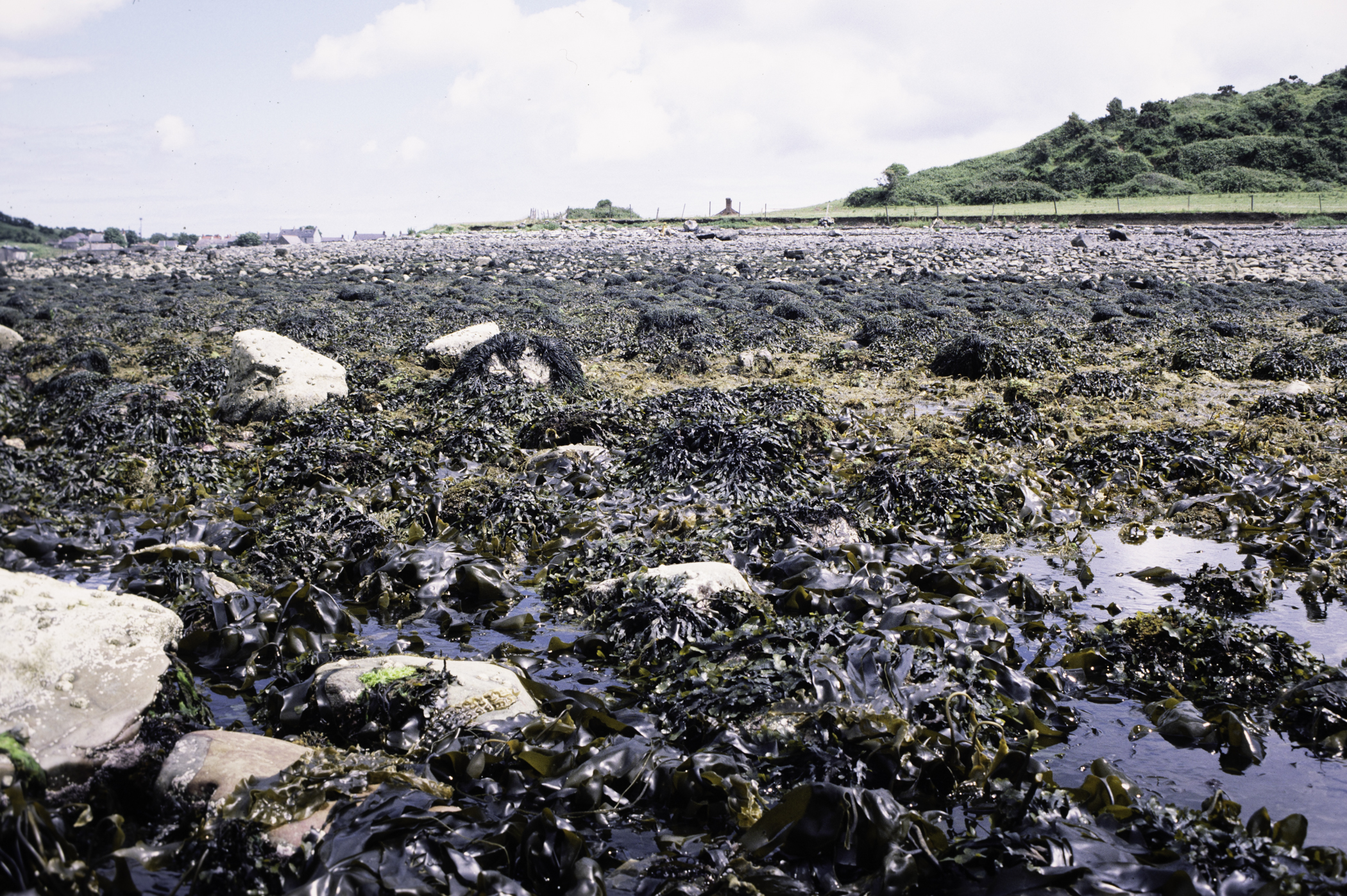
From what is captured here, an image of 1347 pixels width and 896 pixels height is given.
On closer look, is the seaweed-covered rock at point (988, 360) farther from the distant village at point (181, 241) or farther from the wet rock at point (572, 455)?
the distant village at point (181, 241)

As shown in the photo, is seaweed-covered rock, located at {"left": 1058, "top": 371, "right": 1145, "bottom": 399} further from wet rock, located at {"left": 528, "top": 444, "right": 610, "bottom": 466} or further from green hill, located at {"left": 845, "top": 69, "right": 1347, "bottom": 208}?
green hill, located at {"left": 845, "top": 69, "right": 1347, "bottom": 208}

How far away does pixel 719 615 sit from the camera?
391 centimetres

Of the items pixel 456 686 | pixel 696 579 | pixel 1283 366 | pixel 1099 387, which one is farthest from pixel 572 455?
pixel 1283 366

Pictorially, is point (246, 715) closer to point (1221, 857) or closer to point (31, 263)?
point (1221, 857)

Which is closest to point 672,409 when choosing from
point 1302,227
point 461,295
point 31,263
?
point 461,295

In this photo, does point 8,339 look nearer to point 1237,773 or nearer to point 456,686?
point 456,686

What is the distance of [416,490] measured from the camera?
6043mm

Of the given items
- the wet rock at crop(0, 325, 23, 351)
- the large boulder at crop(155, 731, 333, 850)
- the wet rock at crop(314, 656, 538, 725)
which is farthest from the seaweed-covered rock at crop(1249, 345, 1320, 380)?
the wet rock at crop(0, 325, 23, 351)

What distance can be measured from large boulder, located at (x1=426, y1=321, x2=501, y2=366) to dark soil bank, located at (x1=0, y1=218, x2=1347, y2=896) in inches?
7.7

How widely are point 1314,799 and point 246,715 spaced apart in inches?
157

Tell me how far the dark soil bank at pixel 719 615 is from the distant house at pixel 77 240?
24.5m

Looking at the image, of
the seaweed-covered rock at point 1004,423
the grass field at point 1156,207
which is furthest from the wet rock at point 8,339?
the grass field at point 1156,207

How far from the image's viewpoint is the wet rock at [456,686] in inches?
122

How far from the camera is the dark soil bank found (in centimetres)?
238
